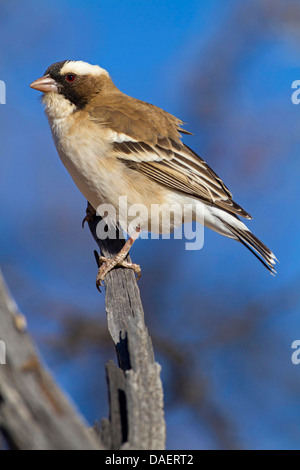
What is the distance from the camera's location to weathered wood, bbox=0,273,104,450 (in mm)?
1728

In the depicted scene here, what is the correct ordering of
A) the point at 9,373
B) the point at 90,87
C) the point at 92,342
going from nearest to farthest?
the point at 9,373 → the point at 90,87 → the point at 92,342

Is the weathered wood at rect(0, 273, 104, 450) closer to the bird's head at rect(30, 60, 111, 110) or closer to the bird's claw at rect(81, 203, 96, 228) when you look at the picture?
the bird's head at rect(30, 60, 111, 110)

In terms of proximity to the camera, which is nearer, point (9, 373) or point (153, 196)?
point (9, 373)

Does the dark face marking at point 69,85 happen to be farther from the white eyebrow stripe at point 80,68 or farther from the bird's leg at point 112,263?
the bird's leg at point 112,263

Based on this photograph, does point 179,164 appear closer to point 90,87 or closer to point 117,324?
point 90,87

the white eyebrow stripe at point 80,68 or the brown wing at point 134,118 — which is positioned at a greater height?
the white eyebrow stripe at point 80,68

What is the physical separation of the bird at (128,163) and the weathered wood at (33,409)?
110 inches

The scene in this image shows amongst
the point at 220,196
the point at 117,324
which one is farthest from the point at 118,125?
the point at 117,324

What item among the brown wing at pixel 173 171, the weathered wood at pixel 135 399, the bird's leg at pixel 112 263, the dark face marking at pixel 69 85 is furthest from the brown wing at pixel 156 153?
the weathered wood at pixel 135 399

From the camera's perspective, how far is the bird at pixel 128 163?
4664 millimetres

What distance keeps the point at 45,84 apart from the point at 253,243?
2.35 meters

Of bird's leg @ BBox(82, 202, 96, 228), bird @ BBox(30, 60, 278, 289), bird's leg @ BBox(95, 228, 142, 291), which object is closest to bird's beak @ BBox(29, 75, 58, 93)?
bird @ BBox(30, 60, 278, 289)
